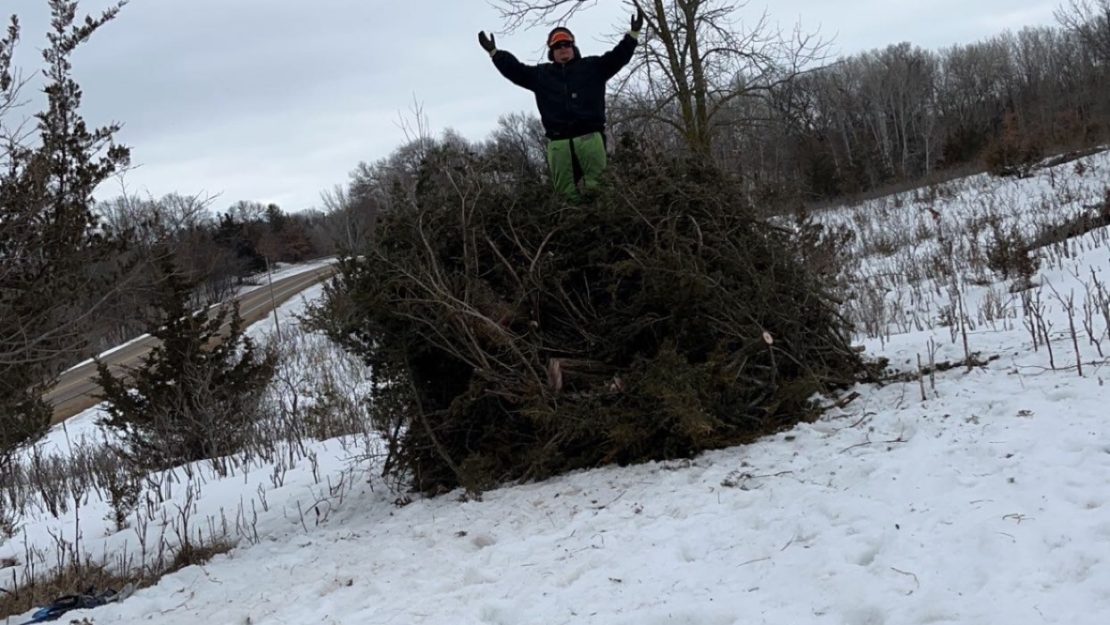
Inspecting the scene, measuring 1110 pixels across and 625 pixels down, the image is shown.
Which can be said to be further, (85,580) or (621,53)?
(621,53)

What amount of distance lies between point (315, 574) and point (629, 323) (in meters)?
2.44

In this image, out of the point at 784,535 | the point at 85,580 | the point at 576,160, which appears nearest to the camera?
the point at 784,535

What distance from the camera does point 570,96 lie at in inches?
224

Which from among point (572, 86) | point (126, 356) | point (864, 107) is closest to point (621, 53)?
point (572, 86)

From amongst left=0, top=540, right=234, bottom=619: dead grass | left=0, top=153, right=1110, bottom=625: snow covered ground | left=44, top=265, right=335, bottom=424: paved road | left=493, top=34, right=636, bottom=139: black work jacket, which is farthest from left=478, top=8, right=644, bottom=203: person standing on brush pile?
left=0, top=540, right=234, bottom=619: dead grass

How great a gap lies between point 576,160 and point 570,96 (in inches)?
19.5

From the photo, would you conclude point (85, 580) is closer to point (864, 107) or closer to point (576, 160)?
point (576, 160)

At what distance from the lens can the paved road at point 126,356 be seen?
16.5 metres

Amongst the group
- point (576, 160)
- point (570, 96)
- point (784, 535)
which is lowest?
point (784, 535)

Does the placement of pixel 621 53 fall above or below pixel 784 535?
above

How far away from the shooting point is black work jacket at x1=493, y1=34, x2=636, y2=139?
569 cm

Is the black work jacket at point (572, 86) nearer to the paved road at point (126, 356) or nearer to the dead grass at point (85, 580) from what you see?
the paved road at point (126, 356)

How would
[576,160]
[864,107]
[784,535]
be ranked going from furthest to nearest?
[864,107] → [576,160] → [784,535]

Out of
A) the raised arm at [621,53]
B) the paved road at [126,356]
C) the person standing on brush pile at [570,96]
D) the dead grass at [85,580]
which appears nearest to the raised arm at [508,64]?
the person standing on brush pile at [570,96]
